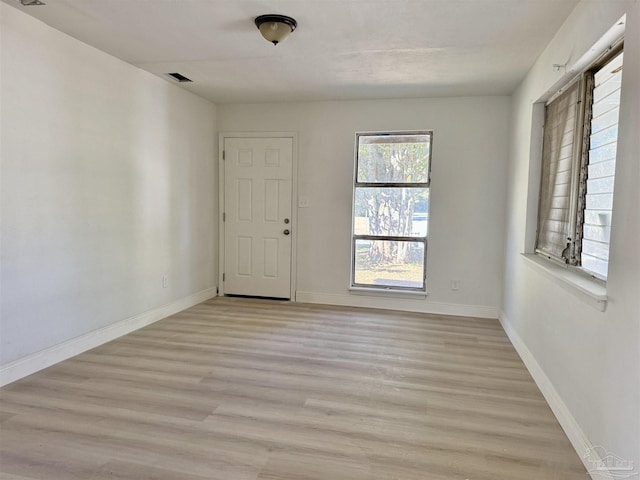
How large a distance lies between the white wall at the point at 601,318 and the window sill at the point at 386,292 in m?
1.46

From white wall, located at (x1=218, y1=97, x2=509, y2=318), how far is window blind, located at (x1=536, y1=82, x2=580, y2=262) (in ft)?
3.78

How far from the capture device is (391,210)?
14.9 feet

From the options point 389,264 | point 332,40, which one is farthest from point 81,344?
point 389,264

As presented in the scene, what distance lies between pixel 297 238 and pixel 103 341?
231 cm

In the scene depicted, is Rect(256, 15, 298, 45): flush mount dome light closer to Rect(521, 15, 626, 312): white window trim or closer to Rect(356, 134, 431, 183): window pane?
Rect(521, 15, 626, 312): white window trim

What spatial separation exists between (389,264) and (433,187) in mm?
1005

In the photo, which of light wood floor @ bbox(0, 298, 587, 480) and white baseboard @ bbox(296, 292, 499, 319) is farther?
white baseboard @ bbox(296, 292, 499, 319)

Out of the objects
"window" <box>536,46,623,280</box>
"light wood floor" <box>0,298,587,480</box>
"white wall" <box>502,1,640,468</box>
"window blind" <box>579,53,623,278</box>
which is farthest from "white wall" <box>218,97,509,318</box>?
"window blind" <box>579,53,623,278</box>

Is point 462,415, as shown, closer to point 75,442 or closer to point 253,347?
point 253,347

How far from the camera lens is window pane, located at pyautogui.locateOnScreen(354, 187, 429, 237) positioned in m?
4.47

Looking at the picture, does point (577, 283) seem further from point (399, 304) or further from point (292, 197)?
point (292, 197)

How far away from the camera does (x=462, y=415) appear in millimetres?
2273

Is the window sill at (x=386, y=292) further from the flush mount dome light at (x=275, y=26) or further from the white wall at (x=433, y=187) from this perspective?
the flush mount dome light at (x=275, y=26)

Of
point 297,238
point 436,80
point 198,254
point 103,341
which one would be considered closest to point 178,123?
point 198,254
